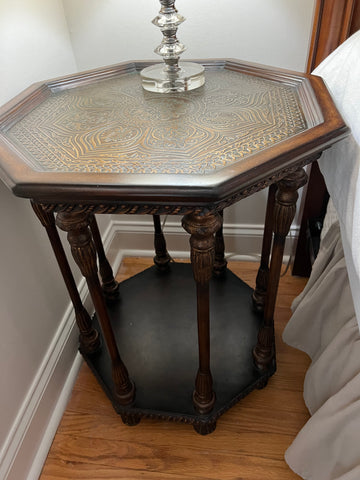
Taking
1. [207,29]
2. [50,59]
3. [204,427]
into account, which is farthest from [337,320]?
[50,59]

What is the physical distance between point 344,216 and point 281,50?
58 centimetres

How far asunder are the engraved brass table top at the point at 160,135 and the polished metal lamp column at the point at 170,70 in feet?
0.07

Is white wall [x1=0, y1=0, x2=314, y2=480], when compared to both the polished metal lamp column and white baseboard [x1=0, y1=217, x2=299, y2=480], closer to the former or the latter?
white baseboard [x1=0, y1=217, x2=299, y2=480]

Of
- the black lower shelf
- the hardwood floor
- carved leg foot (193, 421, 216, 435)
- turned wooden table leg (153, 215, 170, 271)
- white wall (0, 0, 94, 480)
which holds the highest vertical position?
white wall (0, 0, 94, 480)

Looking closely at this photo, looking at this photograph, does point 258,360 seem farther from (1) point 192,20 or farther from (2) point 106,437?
(1) point 192,20

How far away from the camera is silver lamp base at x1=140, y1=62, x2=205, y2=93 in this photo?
2.49ft

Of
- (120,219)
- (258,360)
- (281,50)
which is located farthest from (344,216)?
(120,219)

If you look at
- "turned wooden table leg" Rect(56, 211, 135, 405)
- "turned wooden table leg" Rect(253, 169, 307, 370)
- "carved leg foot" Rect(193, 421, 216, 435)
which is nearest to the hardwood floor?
"carved leg foot" Rect(193, 421, 216, 435)

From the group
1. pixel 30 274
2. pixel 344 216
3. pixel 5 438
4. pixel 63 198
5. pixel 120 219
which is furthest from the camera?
pixel 120 219

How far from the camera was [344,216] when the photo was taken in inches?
24.7

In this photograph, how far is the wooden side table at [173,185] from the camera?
0.49 m

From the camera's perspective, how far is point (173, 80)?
2.48ft

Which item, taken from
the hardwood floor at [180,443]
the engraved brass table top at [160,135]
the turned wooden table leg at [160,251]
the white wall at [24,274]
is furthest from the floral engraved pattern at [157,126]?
the hardwood floor at [180,443]

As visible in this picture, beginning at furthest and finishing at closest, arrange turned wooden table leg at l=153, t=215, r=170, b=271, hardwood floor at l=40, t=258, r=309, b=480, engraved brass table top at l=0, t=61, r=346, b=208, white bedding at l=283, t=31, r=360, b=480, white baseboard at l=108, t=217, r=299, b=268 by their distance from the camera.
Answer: white baseboard at l=108, t=217, r=299, b=268
turned wooden table leg at l=153, t=215, r=170, b=271
hardwood floor at l=40, t=258, r=309, b=480
white bedding at l=283, t=31, r=360, b=480
engraved brass table top at l=0, t=61, r=346, b=208
